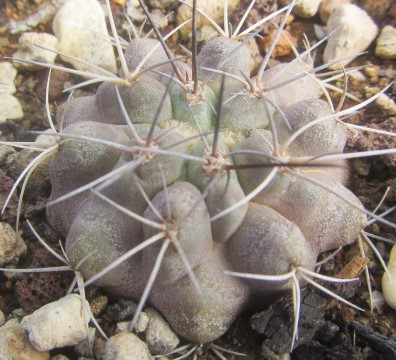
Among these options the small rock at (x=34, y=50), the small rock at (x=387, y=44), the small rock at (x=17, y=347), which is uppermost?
the small rock at (x=34, y=50)

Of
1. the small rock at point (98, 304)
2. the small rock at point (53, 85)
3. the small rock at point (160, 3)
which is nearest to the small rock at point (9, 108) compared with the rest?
the small rock at point (53, 85)

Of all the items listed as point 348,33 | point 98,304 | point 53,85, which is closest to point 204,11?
point 348,33

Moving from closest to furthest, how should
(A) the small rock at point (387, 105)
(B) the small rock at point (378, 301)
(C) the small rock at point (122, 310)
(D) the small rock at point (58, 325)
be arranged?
(D) the small rock at point (58, 325) → (C) the small rock at point (122, 310) → (B) the small rock at point (378, 301) → (A) the small rock at point (387, 105)

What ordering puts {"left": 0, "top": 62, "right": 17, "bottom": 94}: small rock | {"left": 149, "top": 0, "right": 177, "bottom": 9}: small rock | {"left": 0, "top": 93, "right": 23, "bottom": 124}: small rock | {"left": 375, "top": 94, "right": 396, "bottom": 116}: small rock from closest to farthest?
{"left": 375, "top": 94, "right": 396, "bottom": 116}: small rock, {"left": 0, "top": 93, "right": 23, "bottom": 124}: small rock, {"left": 0, "top": 62, "right": 17, "bottom": 94}: small rock, {"left": 149, "top": 0, "right": 177, "bottom": 9}: small rock

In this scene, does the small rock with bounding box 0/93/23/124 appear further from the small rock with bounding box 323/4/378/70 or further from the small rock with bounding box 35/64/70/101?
the small rock with bounding box 323/4/378/70

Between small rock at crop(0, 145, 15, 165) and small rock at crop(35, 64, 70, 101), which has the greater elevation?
small rock at crop(35, 64, 70, 101)

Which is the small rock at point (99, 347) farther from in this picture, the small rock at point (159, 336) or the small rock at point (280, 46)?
the small rock at point (280, 46)

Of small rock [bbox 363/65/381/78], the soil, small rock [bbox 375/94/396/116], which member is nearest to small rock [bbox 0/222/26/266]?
the soil
